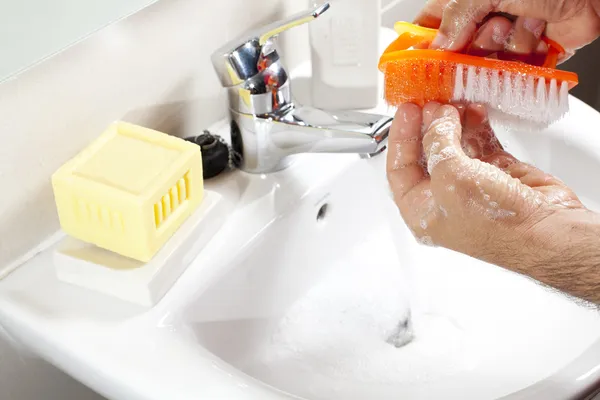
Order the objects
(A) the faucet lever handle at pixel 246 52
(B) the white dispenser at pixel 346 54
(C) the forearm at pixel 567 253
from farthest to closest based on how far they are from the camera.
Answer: (B) the white dispenser at pixel 346 54
(A) the faucet lever handle at pixel 246 52
(C) the forearm at pixel 567 253

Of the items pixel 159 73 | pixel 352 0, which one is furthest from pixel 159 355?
pixel 352 0

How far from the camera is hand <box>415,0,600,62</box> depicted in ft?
1.82

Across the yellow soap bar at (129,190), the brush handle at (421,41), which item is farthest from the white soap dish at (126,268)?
the brush handle at (421,41)

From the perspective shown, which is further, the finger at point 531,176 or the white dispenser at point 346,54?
the white dispenser at point 346,54

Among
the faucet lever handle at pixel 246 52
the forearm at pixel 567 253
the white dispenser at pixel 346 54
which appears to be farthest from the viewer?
the white dispenser at pixel 346 54

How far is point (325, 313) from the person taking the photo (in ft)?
2.23

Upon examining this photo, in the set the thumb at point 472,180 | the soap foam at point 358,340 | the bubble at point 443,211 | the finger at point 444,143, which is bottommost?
the soap foam at point 358,340

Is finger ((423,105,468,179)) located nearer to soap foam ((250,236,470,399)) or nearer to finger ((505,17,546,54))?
finger ((505,17,546,54))

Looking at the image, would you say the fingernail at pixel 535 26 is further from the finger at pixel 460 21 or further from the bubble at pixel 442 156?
the bubble at pixel 442 156

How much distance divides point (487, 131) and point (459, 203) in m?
0.15

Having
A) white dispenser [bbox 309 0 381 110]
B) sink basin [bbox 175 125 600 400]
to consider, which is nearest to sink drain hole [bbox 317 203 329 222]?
sink basin [bbox 175 125 600 400]

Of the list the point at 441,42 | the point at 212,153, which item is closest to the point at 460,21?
the point at 441,42

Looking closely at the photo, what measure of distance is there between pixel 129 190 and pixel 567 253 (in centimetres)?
30

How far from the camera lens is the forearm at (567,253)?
486mm
